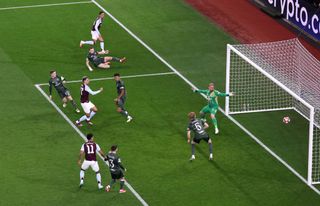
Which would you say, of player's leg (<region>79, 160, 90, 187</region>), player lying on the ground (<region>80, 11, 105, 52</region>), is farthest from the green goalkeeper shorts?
player lying on the ground (<region>80, 11, 105, 52</region>)

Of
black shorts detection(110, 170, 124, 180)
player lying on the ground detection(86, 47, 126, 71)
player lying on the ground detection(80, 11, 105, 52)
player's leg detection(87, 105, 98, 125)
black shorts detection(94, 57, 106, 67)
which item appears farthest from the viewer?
player lying on the ground detection(80, 11, 105, 52)

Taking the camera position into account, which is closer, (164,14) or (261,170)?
(261,170)

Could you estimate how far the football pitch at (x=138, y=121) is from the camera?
1340 inches

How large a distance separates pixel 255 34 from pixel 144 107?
9082mm

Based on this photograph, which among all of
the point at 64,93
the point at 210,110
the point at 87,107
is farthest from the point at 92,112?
the point at 210,110

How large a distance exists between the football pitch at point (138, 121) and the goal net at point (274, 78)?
0.59 m

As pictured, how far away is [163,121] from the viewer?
39.4 meters

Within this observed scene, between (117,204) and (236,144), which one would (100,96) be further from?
(117,204)

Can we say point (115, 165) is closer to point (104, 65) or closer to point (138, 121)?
point (138, 121)

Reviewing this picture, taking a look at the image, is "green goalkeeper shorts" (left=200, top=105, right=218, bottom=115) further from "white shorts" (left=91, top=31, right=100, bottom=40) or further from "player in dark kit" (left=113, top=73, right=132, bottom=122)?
"white shorts" (left=91, top=31, right=100, bottom=40)

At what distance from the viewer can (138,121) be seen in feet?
129

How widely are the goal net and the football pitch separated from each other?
0.59 m

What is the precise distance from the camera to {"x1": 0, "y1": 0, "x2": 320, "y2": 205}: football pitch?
34.0 meters

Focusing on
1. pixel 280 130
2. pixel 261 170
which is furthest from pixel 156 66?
pixel 261 170
